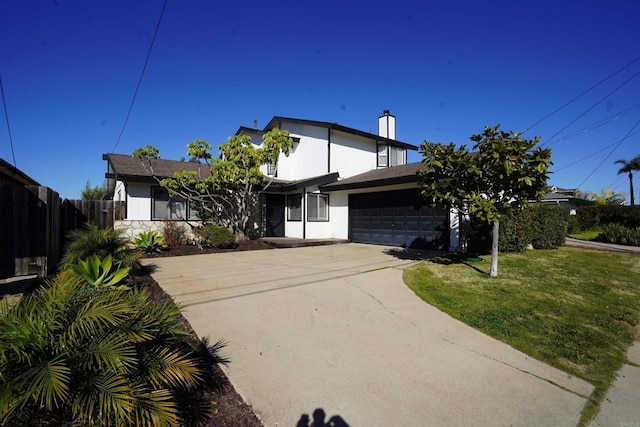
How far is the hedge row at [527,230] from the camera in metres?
10.7

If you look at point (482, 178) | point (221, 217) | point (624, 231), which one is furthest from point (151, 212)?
point (624, 231)

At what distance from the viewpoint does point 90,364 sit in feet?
6.63

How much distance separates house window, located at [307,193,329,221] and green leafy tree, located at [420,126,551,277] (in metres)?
8.53

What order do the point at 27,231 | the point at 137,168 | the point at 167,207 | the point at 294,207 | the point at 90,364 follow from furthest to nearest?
the point at 294,207, the point at 137,168, the point at 167,207, the point at 27,231, the point at 90,364

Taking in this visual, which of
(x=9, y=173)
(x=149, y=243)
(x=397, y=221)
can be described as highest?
(x=9, y=173)

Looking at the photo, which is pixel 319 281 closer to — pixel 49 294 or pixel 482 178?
pixel 482 178

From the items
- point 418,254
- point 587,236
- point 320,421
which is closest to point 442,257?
point 418,254

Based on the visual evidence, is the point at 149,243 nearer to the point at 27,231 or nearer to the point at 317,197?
the point at 27,231

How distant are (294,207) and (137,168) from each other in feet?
25.3

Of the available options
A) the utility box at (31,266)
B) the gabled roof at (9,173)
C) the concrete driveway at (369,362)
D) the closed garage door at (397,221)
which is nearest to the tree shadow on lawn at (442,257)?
the closed garage door at (397,221)

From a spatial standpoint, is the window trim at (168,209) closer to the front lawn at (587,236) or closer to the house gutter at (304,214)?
the house gutter at (304,214)

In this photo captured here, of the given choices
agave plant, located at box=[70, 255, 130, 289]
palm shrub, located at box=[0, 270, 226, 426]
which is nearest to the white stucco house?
agave plant, located at box=[70, 255, 130, 289]

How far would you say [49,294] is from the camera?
2.55m

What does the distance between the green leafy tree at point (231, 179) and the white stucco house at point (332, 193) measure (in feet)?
5.16
